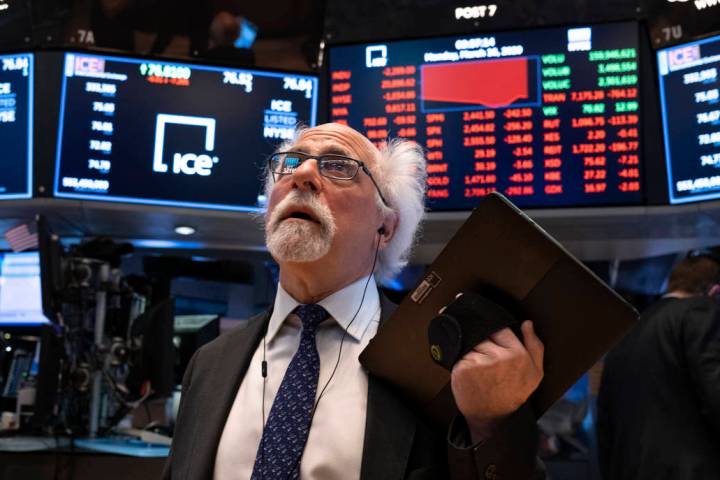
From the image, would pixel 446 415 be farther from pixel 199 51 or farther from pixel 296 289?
pixel 199 51

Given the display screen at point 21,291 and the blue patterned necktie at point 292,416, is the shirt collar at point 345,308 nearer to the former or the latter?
the blue patterned necktie at point 292,416

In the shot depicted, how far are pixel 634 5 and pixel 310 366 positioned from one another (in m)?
2.70

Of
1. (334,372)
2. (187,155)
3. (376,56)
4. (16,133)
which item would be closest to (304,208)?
(334,372)

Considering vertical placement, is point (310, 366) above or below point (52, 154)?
below

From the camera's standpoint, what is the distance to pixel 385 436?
1.33m

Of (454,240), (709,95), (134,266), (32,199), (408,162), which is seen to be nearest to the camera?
(454,240)

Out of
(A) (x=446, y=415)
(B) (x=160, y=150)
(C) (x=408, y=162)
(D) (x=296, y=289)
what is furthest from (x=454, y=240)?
(B) (x=160, y=150)

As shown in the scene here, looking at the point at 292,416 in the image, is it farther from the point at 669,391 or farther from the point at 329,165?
the point at 669,391

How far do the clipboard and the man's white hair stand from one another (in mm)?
500

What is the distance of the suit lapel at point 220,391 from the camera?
54.7 inches

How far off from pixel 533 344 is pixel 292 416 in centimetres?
48

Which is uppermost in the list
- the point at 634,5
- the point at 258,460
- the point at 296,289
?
the point at 634,5

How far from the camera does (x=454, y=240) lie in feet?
3.95

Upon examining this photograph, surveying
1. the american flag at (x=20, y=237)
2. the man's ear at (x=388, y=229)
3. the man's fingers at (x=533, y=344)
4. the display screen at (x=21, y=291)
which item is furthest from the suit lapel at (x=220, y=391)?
the display screen at (x=21, y=291)
